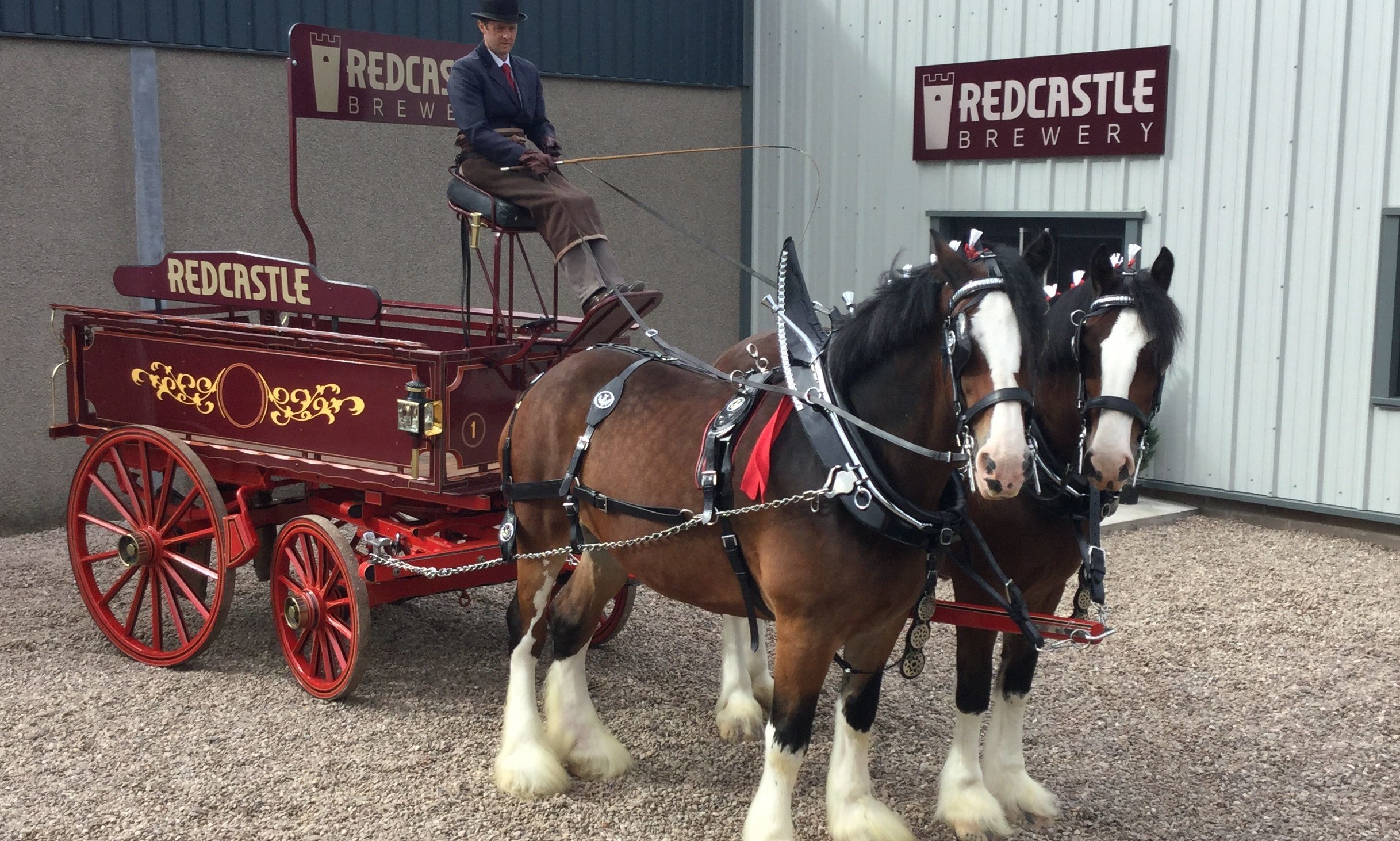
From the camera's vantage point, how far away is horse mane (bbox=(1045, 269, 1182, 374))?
3.70 meters

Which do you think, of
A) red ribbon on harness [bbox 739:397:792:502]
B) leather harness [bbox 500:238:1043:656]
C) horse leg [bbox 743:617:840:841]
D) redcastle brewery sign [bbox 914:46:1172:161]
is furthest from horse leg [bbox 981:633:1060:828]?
redcastle brewery sign [bbox 914:46:1172:161]

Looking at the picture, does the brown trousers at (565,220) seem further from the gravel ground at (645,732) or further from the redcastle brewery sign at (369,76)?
the gravel ground at (645,732)

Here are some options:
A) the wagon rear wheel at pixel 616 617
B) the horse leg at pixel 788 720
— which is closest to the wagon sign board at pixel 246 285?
the wagon rear wheel at pixel 616 617

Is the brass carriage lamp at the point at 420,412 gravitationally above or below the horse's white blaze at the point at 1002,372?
below

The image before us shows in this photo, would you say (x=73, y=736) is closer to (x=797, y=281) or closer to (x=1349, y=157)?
(x=797, y=281)

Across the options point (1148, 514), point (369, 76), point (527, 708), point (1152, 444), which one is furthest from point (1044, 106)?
point (527, 708)

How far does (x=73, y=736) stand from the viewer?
15.8ft

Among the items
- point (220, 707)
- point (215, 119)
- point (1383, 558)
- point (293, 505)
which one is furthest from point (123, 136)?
point (1383, 558)

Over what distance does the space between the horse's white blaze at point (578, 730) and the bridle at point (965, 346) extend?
1989 mm

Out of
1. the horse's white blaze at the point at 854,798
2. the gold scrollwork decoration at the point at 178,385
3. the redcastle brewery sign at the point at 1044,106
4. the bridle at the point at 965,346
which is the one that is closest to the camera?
the bridle at the point at 965,346

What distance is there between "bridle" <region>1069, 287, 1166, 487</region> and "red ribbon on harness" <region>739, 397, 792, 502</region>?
0.88 m

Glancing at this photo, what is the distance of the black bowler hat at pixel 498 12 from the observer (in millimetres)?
5055

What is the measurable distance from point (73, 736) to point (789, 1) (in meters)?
7.91

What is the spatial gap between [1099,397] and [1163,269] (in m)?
0.52
